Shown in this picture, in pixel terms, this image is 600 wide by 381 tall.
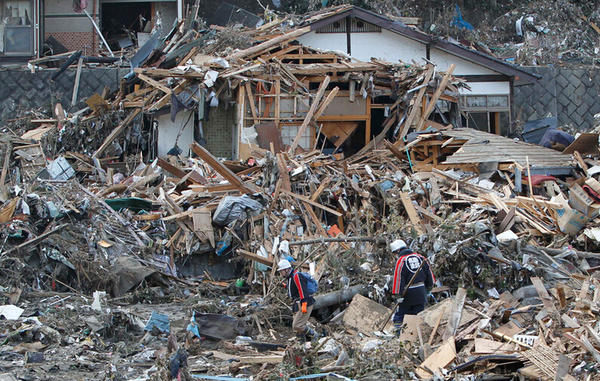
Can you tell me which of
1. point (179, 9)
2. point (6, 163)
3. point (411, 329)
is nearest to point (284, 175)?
point (411, 329)

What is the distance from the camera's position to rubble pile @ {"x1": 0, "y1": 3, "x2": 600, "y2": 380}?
8.07 metres

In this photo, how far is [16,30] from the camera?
70.9 ft

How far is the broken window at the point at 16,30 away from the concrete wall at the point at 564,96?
14.8 metres

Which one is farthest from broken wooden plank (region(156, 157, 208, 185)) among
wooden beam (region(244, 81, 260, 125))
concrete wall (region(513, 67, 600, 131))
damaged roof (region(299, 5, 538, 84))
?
concrete wall (region(513, 67, 600, 131))

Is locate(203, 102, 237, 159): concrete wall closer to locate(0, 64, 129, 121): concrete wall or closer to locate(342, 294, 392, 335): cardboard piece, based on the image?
locate(0, 64, 129, 121): concrete wall

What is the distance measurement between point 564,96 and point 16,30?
656 inches

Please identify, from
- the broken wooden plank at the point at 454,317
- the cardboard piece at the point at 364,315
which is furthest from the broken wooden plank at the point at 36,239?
the broken wooden plank at the point at 454,317

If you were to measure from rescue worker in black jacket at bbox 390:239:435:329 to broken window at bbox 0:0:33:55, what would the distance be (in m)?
16.4

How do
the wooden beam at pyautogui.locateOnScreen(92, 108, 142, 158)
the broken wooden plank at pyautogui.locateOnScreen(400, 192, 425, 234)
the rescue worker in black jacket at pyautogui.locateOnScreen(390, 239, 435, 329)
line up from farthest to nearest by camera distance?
the wooden beam at pyautogui.locateOnScreen(92, 108, 142, 158) < the broken wooden plank at pyautogui.locateOnScreen(400, 192, 425, 234) < the rescue worker in black jacket at pyautogui.locateOnScreen(390, 239, 435, 329)

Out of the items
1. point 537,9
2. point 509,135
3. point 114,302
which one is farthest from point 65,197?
point 537,9

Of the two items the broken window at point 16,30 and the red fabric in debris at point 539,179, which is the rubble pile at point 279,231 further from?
the broken window at point 16,30

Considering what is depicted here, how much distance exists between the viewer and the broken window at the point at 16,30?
70.9 ft

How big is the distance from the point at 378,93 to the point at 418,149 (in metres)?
2.77

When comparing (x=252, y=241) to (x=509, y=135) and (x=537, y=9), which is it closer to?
(x=509, y=135)
